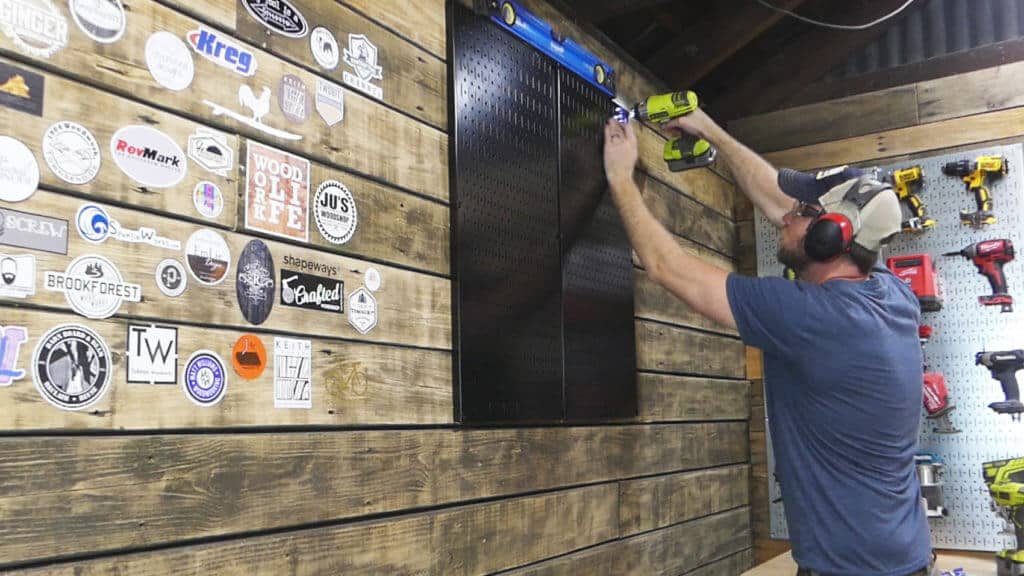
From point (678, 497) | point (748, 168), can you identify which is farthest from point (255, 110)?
point (678, 497)

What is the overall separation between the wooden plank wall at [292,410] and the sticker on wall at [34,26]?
0.01 metres

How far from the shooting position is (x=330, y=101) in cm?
183

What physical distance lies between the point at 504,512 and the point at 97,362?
3.96 ft

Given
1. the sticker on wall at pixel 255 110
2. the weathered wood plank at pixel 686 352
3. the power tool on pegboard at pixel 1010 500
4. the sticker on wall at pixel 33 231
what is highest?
the sticker on wall at pixel 255 110

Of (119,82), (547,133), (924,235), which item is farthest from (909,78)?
(119,82)

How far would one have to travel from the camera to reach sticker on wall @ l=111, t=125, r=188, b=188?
1.41m

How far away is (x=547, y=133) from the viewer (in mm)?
2621

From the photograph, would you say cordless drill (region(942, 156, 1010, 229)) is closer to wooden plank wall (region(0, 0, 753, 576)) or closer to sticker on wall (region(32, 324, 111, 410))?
wooden plank wall (region(0, 0, 753, 576))

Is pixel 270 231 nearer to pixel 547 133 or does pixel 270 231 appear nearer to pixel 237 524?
pixel 237 524

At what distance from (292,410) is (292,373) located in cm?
7

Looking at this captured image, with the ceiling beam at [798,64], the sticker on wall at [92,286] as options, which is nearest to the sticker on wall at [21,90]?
the sticker on wall at [92,286]

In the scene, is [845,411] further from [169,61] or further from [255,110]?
[169,61]

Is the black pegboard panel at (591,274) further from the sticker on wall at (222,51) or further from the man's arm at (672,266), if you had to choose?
the sticker on wall at (222,51)

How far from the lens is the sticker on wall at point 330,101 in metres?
1.81
